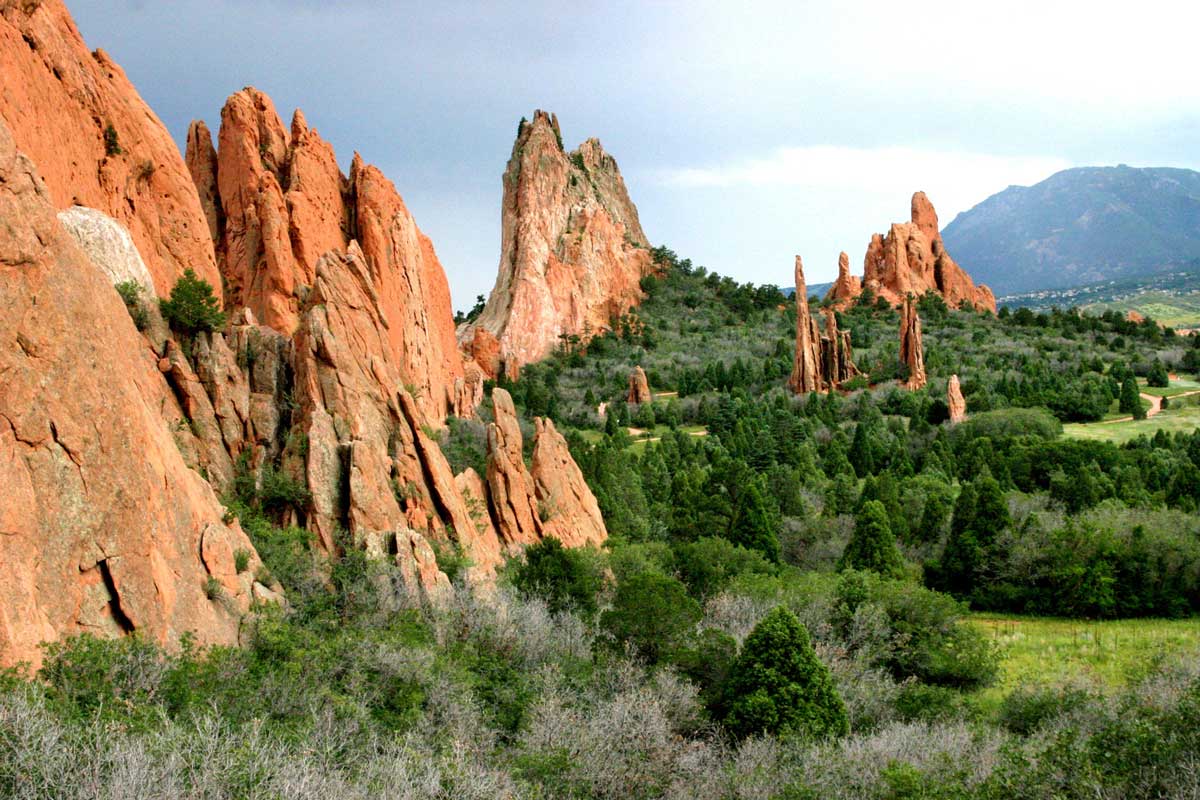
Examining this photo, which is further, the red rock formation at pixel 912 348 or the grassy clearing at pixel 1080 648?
the red rock formation at pixel 912 348

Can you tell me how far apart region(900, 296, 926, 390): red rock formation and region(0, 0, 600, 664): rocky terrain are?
58275mm

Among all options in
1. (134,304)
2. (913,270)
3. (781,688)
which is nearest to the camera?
(781,688)

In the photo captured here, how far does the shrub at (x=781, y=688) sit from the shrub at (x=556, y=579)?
21.4ft

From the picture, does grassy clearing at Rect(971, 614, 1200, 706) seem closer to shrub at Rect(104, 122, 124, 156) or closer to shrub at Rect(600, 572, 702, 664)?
shrub at Rect(600, 572, 702, 664)

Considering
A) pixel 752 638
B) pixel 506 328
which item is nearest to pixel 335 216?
pixel 752 638

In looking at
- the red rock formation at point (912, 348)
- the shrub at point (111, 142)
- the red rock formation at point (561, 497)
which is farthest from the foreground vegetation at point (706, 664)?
the red rock formation at point (912, 348)

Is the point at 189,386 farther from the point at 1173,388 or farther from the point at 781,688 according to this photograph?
the point at 1173,388

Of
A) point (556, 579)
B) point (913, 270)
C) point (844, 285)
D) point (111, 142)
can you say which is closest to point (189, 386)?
point (111, 142)

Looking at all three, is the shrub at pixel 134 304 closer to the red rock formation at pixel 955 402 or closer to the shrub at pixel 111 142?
the shrub at pixel 111 142

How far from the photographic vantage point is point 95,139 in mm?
25984

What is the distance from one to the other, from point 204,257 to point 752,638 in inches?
765

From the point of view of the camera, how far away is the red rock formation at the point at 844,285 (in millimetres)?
129000

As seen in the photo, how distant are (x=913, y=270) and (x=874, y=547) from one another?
316ft

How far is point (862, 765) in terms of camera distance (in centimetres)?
1755
